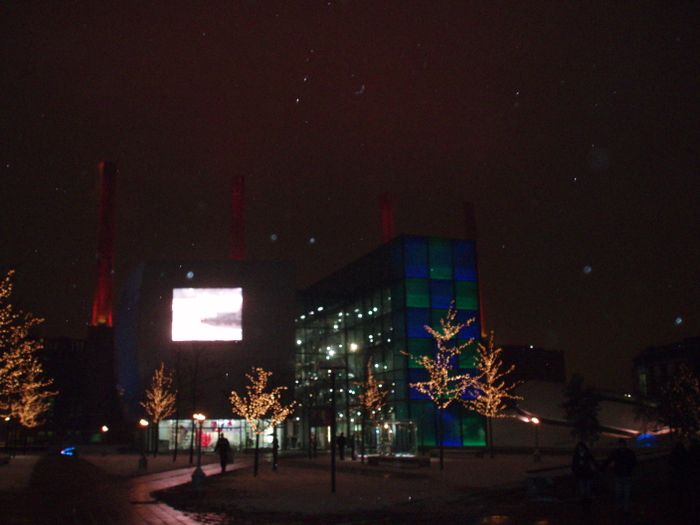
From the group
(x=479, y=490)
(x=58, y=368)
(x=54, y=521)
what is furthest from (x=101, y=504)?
(x=58, y=368)

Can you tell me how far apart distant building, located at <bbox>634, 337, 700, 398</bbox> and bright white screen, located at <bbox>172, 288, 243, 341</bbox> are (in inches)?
2905

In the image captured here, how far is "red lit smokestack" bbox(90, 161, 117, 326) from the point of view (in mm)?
98375

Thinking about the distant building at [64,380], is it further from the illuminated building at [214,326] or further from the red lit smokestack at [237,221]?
the illuminated building at [214,326]

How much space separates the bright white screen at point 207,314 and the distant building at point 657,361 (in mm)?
73788

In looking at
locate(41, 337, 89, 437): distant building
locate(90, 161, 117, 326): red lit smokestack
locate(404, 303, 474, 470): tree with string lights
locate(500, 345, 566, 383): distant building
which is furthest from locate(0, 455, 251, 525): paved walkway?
locate(500, 345, 566, 383): distant building

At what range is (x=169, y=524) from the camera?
15.9 m

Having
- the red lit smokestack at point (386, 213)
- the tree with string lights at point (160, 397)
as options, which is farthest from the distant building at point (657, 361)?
the tree with string lights at point (160, 397)

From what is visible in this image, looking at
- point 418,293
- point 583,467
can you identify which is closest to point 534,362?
point 418,293

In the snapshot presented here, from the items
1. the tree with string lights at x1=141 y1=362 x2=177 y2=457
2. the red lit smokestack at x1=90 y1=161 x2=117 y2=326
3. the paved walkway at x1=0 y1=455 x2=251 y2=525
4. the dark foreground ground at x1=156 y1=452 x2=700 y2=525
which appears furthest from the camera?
the red lit smokestack at x1=90 y1=161 x2=117 y2=326

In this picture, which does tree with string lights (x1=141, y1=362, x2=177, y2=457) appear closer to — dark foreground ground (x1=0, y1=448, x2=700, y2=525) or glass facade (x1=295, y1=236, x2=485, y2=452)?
glass facade (x1=295, y1=236, x2=485, y2=452)

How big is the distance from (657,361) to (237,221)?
7919cm

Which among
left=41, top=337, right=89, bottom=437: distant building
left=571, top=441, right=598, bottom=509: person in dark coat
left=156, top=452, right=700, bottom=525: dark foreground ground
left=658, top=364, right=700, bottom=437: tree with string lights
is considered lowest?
left=156, top=452, right=700, bottom=525: dark foreground ground

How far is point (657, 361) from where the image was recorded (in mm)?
129750

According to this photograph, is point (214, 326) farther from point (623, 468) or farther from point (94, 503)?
point (623, 468)
